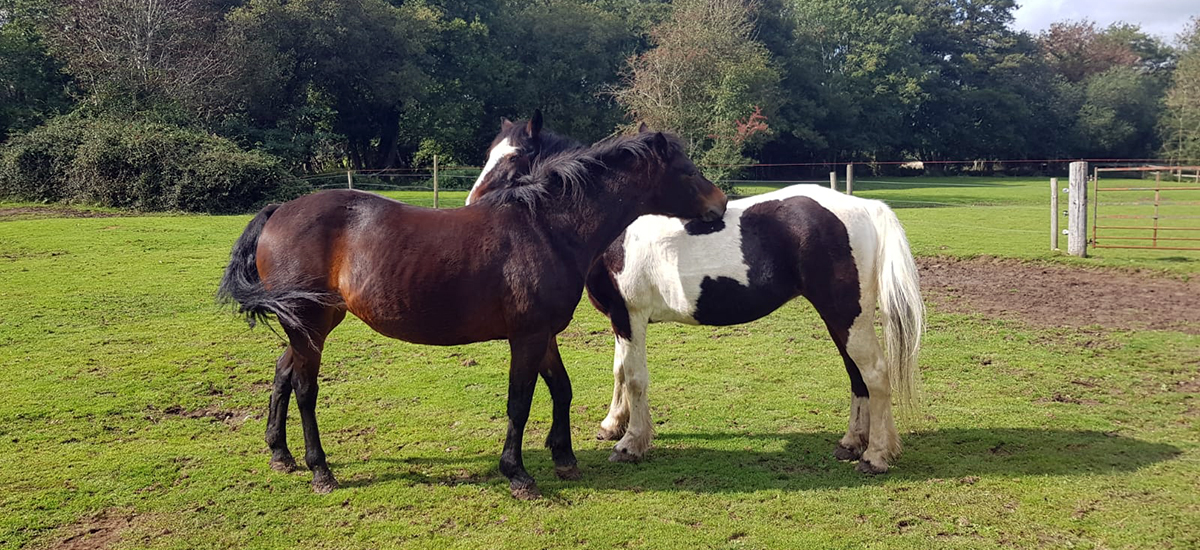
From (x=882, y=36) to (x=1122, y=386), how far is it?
49.2 meters

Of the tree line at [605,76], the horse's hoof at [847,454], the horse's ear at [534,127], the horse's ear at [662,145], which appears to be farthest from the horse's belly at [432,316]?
the tree line at [605,76]

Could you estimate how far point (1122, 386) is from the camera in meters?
5.66

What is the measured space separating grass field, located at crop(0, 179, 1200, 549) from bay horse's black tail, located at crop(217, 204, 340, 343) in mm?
964

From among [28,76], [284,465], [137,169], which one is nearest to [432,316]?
[284,465]

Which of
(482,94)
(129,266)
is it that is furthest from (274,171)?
(482,94)

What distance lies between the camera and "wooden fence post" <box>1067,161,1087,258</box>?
11875 mm

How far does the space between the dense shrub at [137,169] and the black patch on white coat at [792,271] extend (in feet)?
59.8

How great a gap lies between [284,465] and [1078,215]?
1239 cm

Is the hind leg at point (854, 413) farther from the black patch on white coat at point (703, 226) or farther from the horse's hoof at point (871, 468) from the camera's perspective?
the black patch on white coat at point (703, 226)

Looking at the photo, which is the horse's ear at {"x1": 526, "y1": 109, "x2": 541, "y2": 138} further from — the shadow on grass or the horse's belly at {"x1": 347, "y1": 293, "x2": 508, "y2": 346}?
the shadow on grass

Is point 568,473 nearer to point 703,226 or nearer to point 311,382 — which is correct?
point 311,382

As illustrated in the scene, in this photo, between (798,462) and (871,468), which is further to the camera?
(798,462)

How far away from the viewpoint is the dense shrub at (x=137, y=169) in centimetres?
1912

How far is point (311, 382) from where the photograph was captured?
4.07 meters
